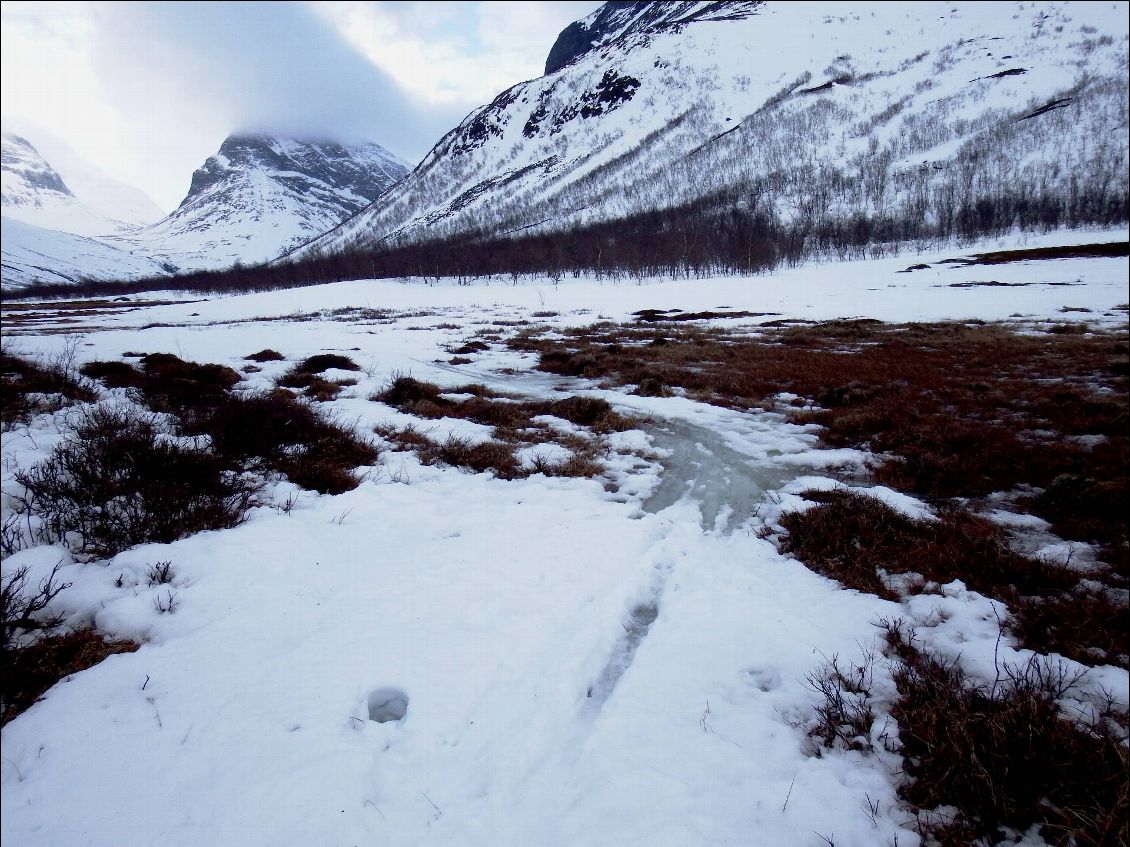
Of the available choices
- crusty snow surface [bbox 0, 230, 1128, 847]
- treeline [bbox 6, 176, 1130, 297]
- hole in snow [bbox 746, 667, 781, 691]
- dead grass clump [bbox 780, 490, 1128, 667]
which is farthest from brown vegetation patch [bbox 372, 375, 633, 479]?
treeline [bbox 6, 176, 1130, 297]

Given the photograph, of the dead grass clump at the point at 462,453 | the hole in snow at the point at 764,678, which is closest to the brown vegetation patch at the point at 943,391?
the hole in snow at the point at 764,678

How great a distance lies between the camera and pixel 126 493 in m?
5.43

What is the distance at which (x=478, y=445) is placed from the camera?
8859 millimetres

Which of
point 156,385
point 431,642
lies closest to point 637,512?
point 431,642

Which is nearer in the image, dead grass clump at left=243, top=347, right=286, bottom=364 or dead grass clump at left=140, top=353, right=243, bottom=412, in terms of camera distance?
dead grass clump at left=140, top=353, right=243, bottom=412

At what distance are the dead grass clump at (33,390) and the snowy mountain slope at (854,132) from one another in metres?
115

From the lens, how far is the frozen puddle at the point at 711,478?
687 cm

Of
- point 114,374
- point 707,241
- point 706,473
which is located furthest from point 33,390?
point 707,241

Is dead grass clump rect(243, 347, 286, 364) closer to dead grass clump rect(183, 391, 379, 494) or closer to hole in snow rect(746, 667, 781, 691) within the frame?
dead grass clump rect(183, 391, 379, 494)

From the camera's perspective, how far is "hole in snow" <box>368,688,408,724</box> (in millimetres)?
3445

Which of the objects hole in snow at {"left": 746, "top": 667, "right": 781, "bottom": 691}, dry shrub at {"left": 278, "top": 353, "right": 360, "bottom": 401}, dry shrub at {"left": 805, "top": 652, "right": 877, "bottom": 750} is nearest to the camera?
dry shrub at {"left": 805, "top": 652, "right": 877, "bottom": 750}

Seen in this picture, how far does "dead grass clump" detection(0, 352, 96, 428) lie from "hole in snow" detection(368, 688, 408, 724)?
8.33 metres

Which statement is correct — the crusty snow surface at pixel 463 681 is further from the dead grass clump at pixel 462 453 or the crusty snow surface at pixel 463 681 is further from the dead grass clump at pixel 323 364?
the dead grass clump at pixel 323 364

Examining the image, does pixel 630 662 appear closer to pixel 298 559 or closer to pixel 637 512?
pixel 637 512
